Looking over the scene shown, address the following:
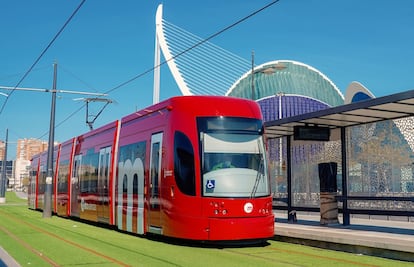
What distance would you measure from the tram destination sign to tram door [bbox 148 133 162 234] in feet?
15.7

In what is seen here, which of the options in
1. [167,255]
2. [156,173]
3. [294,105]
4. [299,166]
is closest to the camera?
[167,255]

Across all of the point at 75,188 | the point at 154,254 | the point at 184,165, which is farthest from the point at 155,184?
the point at 75,188

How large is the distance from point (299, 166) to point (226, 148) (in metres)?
6.88

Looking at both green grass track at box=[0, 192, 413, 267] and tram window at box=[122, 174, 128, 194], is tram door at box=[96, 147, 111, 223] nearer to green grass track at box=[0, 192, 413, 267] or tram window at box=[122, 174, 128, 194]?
tram window at box=[122, 174, 128, 194]

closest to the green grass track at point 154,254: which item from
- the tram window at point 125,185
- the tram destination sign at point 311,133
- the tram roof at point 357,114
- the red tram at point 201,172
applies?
the red tram at point 201,172

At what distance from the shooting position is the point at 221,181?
38.4 ft

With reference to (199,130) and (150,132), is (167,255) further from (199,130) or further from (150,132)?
(150,132)

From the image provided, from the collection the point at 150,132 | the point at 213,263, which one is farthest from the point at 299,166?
the point at 213,263

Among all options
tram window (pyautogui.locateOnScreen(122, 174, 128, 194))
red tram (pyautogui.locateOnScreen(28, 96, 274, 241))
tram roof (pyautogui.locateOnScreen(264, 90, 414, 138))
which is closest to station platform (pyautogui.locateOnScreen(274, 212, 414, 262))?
red tram (pyautogui.locateOnScreen(28, 96, 274, 241))

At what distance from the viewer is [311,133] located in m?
16.2

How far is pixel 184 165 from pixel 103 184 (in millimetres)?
6394

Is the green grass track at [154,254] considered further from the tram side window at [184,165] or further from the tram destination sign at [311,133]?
the tram destination sign at [311,133]

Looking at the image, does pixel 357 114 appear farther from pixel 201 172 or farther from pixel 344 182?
pixel 201 172

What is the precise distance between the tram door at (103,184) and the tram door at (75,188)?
131 inches
